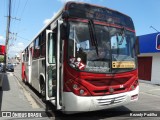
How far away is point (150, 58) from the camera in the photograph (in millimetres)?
21516

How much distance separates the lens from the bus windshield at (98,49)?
22.1 feet

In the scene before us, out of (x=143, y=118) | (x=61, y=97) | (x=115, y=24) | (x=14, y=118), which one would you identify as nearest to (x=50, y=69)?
(x=61, y=97)

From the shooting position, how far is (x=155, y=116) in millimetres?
7852

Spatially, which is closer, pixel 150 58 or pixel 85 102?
pixel 85 102

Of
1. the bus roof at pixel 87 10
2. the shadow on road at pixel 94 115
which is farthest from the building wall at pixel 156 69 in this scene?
the bus roof at pixel 87 10

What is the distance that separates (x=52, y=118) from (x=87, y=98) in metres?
1.79

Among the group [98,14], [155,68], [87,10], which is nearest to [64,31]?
[87,10]

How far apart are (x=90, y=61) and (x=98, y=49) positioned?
436 millimetres

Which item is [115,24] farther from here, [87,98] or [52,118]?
[52,118]

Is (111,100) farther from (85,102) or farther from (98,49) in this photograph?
(98,49)

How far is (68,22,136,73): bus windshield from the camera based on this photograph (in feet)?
22.1

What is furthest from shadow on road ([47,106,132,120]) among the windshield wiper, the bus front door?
the windshield wiper

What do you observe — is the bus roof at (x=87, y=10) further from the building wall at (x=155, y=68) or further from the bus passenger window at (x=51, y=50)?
the building wall at (x=155, y=68)

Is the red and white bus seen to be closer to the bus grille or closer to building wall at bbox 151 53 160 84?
the bus grille
